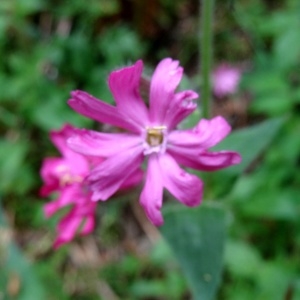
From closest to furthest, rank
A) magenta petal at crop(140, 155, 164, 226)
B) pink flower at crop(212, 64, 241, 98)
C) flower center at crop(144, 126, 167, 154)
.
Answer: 1. magenta petal at crop(140, 155, 164, 226)
2. flower center at crop(144, 126, 167, 154)
3. pink flower at crop(212, 64, 241, 98)

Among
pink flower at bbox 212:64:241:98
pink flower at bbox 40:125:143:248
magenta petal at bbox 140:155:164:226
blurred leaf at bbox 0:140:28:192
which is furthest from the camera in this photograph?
pink flower at bbox 212:64:241:98

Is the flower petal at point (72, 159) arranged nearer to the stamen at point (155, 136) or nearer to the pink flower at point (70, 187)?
the pink flower at point (70, 187)

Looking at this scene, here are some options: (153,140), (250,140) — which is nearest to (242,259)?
(250,140)

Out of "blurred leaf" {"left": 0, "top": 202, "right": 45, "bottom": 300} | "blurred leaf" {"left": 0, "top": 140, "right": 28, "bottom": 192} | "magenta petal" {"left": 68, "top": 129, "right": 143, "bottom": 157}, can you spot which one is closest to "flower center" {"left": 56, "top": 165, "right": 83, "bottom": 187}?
"magenta petal" {"left": 68, "top": 129, "right": 143, "bottom": 157}

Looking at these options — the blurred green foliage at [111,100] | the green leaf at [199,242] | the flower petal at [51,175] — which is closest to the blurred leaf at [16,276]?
the blurred green foliage at [111,100]

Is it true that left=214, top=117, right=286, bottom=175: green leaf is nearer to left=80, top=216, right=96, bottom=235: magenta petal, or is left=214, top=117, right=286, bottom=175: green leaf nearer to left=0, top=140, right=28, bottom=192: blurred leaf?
left=80, top=216, right=96, bottom=235: magenta petal

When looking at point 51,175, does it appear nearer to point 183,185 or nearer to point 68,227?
point 68,227
